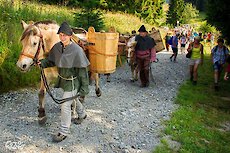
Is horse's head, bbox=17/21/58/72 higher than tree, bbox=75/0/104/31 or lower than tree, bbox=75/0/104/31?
lower

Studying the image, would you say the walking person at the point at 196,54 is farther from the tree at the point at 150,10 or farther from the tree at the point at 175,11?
the tree at the point at 175,11

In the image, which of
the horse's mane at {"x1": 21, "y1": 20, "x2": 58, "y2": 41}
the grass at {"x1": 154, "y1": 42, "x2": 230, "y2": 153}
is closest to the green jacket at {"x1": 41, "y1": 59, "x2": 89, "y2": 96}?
the horse's mane at {"x1": 21, "y1": 20, "x2": 58, "y2": 41}

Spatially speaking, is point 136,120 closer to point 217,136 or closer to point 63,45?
point 217,136

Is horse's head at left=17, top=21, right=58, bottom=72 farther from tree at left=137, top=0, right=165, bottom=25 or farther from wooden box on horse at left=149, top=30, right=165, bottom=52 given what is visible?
tree at left=137, top=0, right=165, bottom=25

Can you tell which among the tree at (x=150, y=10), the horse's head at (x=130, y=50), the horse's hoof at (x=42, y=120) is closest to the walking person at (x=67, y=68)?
the horse's hoof at (x=42, y=120)

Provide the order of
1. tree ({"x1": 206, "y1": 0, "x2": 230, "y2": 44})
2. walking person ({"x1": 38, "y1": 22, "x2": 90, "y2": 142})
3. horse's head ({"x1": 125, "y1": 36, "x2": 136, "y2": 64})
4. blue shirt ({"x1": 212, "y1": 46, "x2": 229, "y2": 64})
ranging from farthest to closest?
tree ({"x1": 206, "y1": 0, "x2": 230, "y2": 44}) < blue shirt ({"x1": 212, "y1": 46, "x2": 229, "y2": 64}) < horse's head ({"x1": 125, "y1": 36, "x2": 136, "y2": 64}) < walking person ({"x1": 38, "y1": 22, "x2": 90, "y2": 142})

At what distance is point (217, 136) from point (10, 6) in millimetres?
9300

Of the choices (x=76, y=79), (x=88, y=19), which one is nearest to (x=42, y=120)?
(x=76, y=79)

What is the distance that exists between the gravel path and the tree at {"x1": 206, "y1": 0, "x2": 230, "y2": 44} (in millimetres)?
4869

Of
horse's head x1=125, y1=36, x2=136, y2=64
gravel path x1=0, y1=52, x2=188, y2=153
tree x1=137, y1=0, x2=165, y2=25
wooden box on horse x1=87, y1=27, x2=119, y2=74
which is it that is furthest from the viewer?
tree x1=137, y1=0, x2=165, y2=25

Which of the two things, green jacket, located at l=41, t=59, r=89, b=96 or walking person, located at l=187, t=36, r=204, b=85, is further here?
walking person, located at l=187, t=36, r=204, b=85

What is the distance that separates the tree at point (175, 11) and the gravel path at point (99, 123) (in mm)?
Result: 54976

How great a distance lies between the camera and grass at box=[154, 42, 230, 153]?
23.2 feet

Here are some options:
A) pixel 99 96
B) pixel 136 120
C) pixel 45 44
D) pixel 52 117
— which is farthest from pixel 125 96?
pixel 45 44
